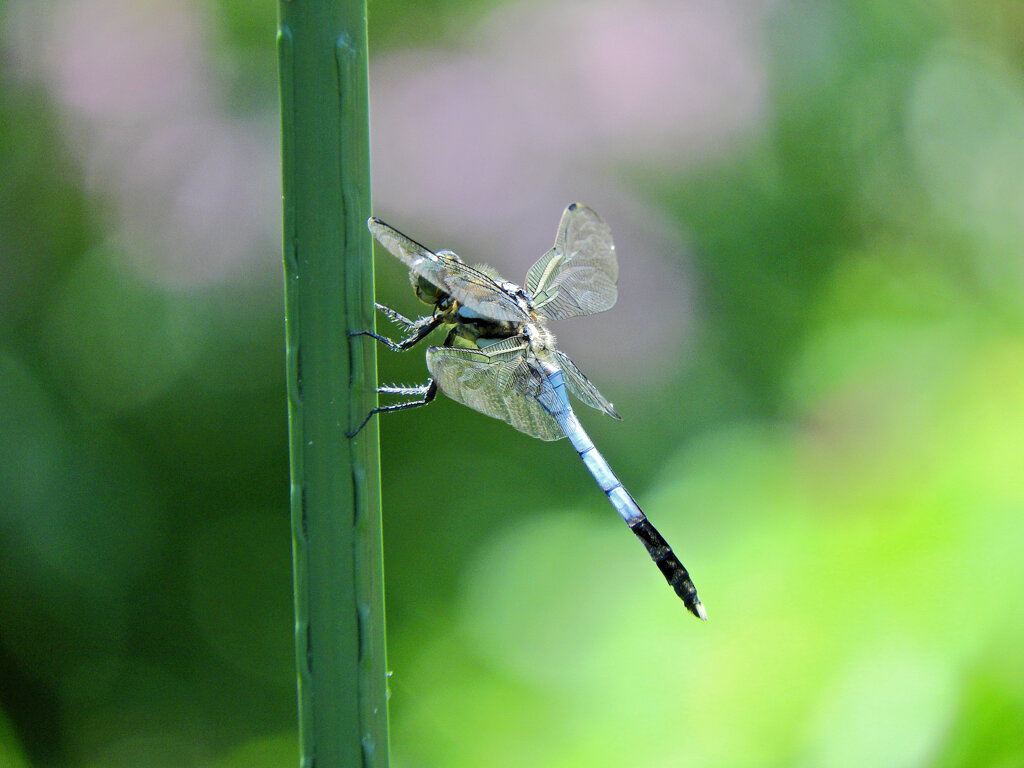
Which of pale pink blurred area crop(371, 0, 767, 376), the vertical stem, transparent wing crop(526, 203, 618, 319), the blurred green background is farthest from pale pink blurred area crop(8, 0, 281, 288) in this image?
the vertical stem

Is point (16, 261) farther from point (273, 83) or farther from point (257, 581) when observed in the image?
point (257, 581)

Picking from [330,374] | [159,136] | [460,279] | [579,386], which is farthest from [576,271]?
[159,136]

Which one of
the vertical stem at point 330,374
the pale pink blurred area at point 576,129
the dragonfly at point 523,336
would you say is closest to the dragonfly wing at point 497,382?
the dragonfly at point 523,336

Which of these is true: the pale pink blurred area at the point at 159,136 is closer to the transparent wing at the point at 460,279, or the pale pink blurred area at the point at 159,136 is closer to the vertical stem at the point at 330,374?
the transparent wing at the point at 460,279

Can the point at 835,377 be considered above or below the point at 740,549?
above

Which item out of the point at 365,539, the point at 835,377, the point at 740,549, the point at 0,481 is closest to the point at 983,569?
the point at 740,549
